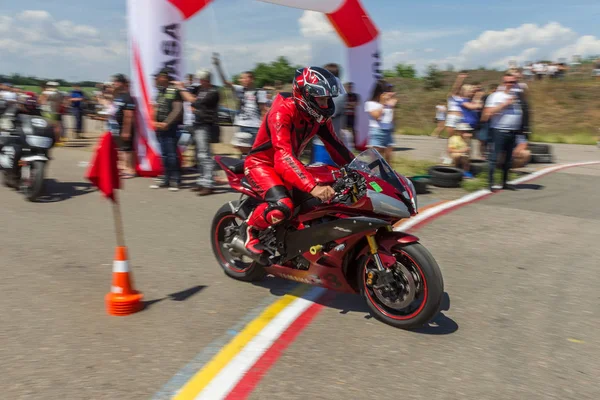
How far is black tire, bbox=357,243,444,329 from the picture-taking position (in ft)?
13.3

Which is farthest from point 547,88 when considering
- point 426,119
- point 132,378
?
point 132,378

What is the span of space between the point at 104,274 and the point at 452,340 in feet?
11.5

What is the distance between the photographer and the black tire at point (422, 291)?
4043 millimetres

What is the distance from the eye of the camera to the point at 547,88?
3238cm

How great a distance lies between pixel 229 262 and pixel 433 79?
33.3 metres

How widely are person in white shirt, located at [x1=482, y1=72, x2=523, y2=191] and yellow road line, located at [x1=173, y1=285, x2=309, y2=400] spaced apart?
6.69 meters

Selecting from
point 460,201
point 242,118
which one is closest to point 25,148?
point 242,118

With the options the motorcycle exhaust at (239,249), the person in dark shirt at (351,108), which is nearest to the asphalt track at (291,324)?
the motorcycle exhaust at (239,249)

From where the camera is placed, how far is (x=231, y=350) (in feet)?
12.8

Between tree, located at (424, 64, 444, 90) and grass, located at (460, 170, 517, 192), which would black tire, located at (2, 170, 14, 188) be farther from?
tree, located at (424, 64, 444, 90)

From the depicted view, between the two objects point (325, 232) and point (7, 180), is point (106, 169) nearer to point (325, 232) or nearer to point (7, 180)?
point (325, 232)

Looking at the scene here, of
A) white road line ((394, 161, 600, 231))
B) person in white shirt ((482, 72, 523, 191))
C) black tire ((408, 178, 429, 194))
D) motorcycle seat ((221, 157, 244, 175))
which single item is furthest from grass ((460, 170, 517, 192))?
motorcycle seat ((221, 157, 244, 175))

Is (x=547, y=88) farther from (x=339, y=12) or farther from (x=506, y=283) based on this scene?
(x=506, y=283)

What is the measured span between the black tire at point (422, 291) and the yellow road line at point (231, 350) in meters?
0.93
